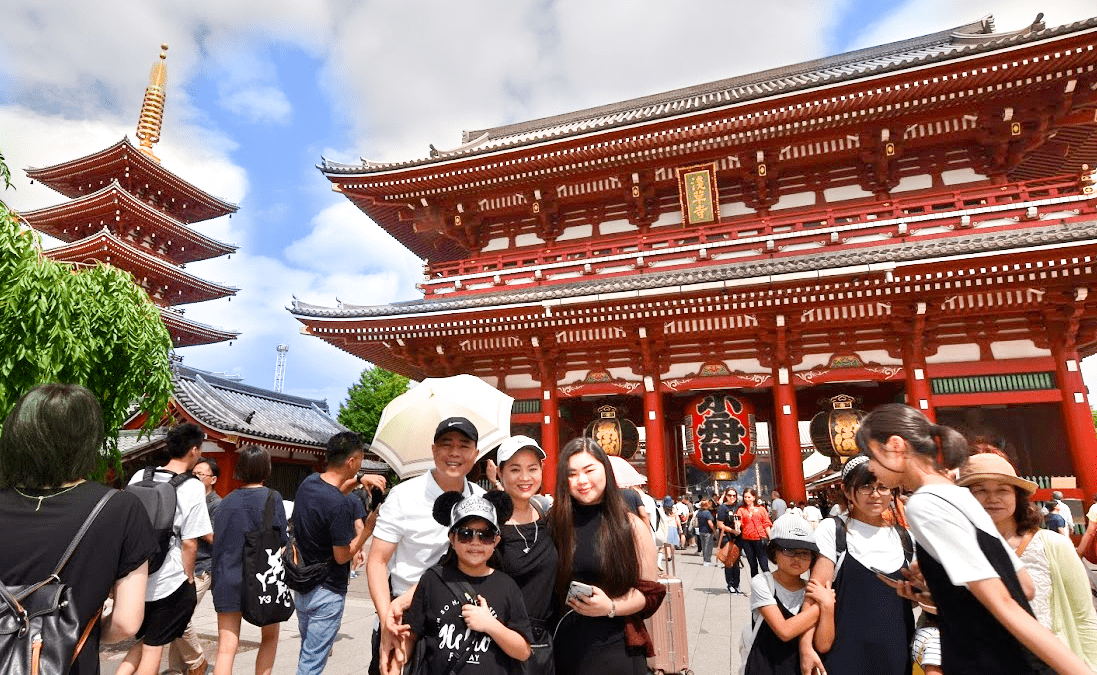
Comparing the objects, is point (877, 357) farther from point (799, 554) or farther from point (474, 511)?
point (474, 511)

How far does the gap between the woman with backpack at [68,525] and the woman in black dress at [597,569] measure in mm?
1531

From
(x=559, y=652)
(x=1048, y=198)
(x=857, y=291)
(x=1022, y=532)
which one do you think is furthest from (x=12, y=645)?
(x=1048, y=198)

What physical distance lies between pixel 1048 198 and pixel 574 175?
28.3 feet

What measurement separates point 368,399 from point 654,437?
22386mm

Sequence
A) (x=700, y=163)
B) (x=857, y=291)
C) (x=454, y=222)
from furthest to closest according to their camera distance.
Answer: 1. (x=454, y=222)
2. (x=700, y=163)
3. (x=857, y=291)

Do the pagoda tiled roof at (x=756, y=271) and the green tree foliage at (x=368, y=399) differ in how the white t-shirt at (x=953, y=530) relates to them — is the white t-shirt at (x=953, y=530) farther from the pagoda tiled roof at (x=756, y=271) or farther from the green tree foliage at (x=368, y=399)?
the green tree foliage at (x=368, y=399)

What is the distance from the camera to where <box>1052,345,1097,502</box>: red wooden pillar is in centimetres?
880

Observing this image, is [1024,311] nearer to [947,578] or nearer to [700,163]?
[700,163]

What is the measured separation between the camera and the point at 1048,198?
9.34 meters

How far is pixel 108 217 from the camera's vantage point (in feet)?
69.8

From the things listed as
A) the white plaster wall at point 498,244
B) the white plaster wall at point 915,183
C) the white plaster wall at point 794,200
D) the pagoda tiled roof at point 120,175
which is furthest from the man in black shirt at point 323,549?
the pagoda tiled roof at point 120,175

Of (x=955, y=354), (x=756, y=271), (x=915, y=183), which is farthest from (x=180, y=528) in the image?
(x=915, y=183)

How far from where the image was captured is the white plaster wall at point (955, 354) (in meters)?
9.88

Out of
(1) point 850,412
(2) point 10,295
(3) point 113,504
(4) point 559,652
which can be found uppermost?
(2) point 10,295
